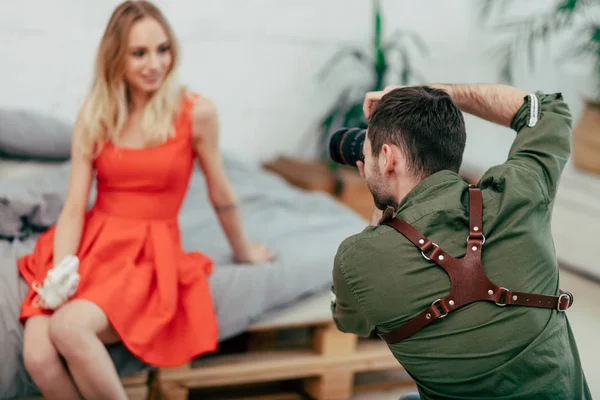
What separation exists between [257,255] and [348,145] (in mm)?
788

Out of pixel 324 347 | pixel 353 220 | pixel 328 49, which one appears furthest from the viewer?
pixel 328 49

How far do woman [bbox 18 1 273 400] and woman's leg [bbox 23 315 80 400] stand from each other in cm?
2

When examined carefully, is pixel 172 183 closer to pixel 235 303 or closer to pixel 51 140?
pixel 235 303

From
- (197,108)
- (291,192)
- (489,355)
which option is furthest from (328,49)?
(489,355)

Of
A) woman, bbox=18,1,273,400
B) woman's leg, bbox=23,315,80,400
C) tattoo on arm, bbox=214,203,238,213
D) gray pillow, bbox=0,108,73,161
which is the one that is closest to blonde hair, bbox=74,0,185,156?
woman, bbox=18,1,273,400

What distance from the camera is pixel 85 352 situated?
5.37ft

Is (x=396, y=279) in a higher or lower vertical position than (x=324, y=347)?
higher

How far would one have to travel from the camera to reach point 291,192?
2.84 metres

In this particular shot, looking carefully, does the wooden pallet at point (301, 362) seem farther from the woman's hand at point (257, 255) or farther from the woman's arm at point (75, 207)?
the woman's arm at point (75, 207)

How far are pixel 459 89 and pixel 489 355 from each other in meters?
0.59

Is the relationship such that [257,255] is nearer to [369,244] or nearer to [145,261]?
[145,261]

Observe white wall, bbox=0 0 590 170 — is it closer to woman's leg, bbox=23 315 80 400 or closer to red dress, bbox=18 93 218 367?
red dress, bbox=18 93 218 367

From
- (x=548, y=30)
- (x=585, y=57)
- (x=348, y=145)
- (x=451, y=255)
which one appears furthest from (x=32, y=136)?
(x=585, y=57)

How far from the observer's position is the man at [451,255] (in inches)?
44.2
